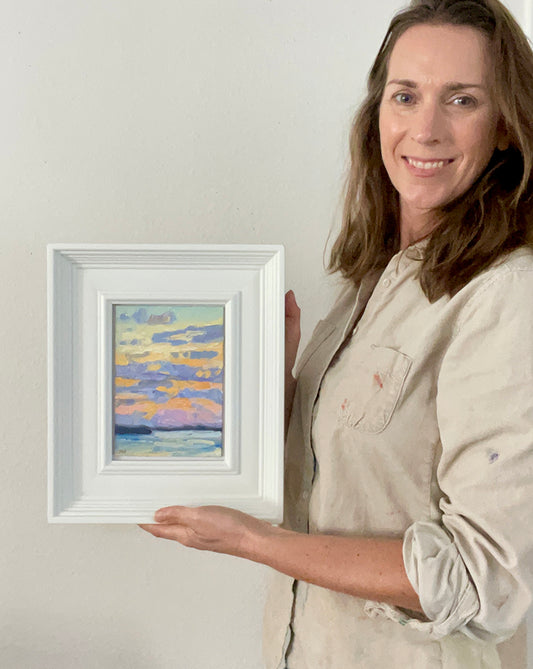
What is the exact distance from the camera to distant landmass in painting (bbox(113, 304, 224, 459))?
99cm

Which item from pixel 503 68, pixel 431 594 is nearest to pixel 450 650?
pixel 431 594

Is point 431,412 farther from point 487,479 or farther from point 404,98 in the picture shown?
point 404,98

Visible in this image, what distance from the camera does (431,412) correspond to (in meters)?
0.89

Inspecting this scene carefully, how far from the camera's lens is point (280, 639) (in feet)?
3.54

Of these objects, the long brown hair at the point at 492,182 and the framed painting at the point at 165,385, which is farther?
the framed painting at the point at 165,385

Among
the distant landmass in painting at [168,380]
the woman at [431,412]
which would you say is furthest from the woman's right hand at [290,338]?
the distant landmass in painting at [168,380]

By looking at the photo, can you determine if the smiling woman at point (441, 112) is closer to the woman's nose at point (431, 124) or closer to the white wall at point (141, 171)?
the woman's nose at point (431, 124)

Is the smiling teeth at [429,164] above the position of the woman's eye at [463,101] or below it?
below

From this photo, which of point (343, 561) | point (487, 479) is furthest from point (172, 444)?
point (487, 479)

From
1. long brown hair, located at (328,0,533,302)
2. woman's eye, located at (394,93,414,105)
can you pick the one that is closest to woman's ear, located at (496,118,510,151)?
long brown hair, located at (328,0,533,302)

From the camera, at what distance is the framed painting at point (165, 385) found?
0.98 meters

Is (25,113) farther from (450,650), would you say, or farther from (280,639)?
(450,650)

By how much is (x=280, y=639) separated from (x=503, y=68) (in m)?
0.89

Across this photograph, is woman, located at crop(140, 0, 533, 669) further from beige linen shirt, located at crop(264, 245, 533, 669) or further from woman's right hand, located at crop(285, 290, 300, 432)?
woman's right hand, located at crop(285, 290, 300, 432)
